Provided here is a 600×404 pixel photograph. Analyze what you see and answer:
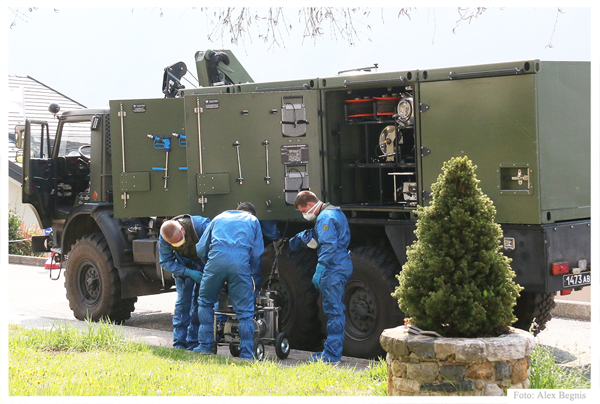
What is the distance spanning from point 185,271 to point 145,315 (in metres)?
3.60

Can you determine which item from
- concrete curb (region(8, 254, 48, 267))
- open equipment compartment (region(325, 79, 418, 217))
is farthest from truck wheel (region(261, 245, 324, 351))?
concrete curb (region(8, 254, 48, 267))

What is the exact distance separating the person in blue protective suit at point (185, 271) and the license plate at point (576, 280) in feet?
12.7

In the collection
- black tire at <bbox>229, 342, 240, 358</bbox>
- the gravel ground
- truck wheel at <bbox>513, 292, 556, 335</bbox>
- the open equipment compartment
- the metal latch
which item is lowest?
the gravel ground

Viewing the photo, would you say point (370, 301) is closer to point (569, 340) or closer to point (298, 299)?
point (298, 299)

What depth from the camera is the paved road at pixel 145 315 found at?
28.2ft

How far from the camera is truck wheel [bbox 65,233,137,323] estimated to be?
10656 mm

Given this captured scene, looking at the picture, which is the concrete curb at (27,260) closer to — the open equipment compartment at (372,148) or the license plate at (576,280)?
the open equipment compartment at (372,148)

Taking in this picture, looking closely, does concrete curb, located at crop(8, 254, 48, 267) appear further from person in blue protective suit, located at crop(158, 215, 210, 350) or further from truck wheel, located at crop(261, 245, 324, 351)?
truck wheel, located at crop(261, 245, 324, 351)

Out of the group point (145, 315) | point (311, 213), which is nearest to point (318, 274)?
point (311, 213)

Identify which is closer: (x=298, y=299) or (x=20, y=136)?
(x=298, y=299)

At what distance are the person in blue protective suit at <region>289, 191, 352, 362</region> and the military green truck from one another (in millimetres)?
415

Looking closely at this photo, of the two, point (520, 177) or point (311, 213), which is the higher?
point (520, 177)

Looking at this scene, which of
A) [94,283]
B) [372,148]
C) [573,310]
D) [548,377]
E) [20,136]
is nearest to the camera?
[548,377]

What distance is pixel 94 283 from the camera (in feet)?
35.9
